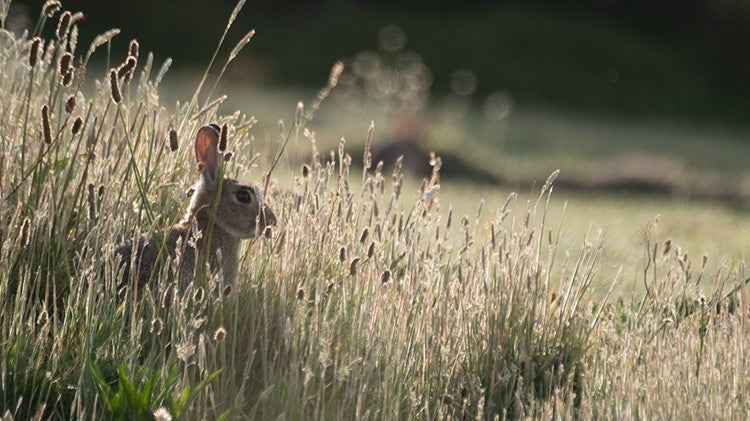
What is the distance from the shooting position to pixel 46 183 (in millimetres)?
4934

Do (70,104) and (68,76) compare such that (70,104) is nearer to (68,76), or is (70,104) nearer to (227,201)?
(68,76)

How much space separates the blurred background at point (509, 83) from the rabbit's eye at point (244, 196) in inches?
264

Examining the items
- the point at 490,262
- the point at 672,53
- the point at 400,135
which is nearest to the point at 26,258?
the point at 490,262

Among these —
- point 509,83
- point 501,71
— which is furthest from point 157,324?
point 501,71

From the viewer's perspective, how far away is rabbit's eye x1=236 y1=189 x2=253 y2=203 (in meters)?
5.22

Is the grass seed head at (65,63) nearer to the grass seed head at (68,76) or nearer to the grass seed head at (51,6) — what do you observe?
the grass seed head at (68,76)

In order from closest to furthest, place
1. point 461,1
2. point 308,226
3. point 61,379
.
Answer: point 61,379 → point 308,226 → point 461,1

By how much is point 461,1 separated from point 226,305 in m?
25.6

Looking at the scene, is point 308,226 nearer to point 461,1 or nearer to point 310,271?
point 310,271

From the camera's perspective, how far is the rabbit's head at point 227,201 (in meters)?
5.16

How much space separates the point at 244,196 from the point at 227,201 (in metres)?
0.08

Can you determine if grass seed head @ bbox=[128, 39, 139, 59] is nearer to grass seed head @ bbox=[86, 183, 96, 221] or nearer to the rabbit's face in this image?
grass seed head @ bbox=[86, 183, 96, 221]

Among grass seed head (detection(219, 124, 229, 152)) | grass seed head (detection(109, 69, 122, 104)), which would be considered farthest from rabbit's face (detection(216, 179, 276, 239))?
grass seed head (detection(109, 69, 122, 104))

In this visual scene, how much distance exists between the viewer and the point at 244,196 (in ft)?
17.1
